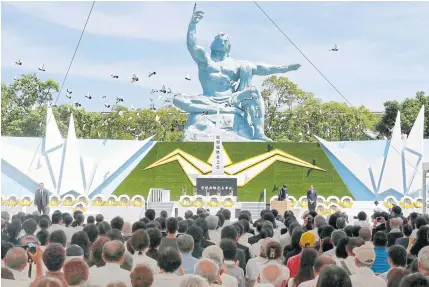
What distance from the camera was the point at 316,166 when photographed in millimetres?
36438

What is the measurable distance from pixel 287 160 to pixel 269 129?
27.0 metres

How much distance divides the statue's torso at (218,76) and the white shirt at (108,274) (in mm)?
39070

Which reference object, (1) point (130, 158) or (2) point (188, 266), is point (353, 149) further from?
(2) point (188, 266)

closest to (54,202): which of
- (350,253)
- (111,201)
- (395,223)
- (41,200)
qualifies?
(111,201)

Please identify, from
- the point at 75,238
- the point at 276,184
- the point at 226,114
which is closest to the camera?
the point at 75,238

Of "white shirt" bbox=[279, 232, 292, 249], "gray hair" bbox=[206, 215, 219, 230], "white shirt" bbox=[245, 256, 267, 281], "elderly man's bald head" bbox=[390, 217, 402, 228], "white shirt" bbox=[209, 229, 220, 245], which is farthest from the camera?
"elderly man's bald head" bbox=[390, 217, 402, 228]

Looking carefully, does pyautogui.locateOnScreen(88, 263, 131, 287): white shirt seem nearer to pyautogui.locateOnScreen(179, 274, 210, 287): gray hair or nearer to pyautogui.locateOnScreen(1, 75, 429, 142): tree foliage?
pyautogui.locateOnScreen(179, 274, 210, 287): gray hair

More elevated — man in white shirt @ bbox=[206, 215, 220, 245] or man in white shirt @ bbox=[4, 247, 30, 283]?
man in white shirt @ bbox=[206, 215, 220, 245]

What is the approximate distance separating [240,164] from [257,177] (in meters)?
1.43

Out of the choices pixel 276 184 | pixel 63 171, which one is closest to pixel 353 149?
pixel 276 184

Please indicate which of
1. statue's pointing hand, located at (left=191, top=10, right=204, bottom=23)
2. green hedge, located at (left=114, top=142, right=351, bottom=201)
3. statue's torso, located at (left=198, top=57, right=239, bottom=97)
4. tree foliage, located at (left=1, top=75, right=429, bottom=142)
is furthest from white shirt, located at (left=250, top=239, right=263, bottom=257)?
tree foliage, located at (left=1, top=75, right=429, bottom=142)

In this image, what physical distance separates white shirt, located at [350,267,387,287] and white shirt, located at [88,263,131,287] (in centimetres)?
171

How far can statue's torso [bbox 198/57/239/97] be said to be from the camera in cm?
4444

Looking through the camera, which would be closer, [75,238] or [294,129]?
[75,238]
